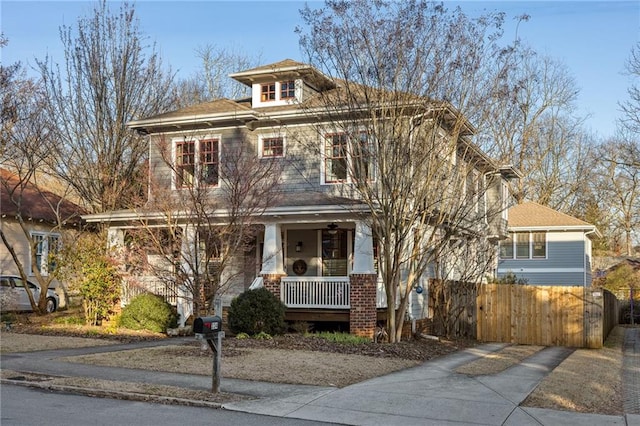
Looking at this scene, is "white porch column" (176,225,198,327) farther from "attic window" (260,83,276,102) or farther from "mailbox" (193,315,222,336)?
"attic window" (260,83,276,102)

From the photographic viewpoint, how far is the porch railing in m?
19.2

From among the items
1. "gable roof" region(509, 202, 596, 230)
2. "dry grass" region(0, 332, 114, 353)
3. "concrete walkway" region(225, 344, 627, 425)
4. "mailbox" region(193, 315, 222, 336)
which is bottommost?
"dry grass" region(0, 332, 114, 353)

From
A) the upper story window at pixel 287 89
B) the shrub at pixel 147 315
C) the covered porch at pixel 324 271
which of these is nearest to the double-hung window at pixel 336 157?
the covered porch at pixel 324 271

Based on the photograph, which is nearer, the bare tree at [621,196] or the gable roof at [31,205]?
the gable roof at [31,205]

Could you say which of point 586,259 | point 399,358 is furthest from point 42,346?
point 586,259

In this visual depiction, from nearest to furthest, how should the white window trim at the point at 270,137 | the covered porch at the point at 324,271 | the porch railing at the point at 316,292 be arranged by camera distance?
1. the covered porch at the point at 324,271
2. the porch railing at the point at 316,292
3. the white window trim at the point at 270,137

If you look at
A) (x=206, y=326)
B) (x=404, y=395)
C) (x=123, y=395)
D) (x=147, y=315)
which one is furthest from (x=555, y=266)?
(x=123, y=395)

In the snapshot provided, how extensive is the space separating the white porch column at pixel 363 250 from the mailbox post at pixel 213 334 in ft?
28.0

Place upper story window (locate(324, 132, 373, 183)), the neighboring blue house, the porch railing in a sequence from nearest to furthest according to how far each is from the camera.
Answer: upper story window (locate(324, 132, 373, 183))
the porch railing
the neighboring blue house

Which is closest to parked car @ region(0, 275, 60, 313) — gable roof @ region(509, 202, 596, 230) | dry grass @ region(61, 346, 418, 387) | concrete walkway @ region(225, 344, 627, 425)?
dry grass @ region(61, 346, 418, 387)

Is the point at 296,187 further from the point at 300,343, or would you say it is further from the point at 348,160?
the point at 300,343

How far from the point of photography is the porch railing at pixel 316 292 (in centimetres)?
1916

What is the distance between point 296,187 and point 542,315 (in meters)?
8.36

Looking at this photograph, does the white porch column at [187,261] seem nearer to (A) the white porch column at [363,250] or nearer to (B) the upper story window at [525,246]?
(A) the white porch column at [363,250]
